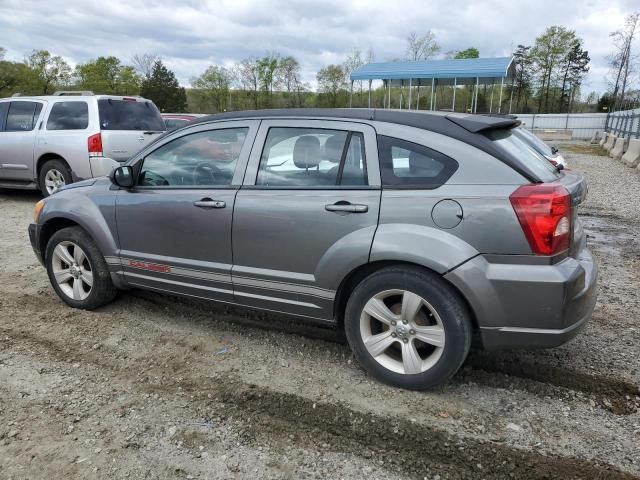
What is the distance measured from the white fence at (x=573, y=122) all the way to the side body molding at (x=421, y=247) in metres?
38.3

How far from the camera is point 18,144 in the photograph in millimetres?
9367

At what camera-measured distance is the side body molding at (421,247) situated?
2.81 meters

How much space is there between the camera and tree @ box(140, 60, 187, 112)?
58.7 metres

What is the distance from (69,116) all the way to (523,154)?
27.6ft

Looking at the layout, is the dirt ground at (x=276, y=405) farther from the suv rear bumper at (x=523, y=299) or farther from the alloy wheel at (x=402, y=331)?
the suv rear bumper at (x=523, y=299)

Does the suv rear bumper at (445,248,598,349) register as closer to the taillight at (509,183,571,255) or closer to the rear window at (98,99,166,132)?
the taillight at (509,183,571,255)

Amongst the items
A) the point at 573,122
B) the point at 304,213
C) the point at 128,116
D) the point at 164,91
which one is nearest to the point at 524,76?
the point at 573,122

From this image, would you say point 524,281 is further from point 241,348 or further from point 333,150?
point 241,348

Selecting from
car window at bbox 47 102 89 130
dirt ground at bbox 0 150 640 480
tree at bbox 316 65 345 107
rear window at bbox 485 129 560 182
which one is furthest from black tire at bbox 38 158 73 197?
tree at bbox 316 65 345 107

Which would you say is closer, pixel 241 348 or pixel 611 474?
pixel 611 474

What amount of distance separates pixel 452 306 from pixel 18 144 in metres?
9.41

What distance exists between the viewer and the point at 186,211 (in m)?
3.71

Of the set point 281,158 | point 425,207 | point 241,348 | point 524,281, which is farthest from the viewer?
point 241,348

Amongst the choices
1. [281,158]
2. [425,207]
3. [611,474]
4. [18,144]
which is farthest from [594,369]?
[18,144]
